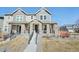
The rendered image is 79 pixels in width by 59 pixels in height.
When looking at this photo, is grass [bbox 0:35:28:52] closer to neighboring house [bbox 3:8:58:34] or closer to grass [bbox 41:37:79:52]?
neighboring house [bbox 3:8:58:34]

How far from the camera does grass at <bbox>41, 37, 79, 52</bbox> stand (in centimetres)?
296

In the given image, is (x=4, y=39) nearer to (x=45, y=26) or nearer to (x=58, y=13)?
(x=45, y=26)

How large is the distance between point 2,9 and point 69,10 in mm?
810

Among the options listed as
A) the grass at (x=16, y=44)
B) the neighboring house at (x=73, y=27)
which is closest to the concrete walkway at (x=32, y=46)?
the grass at (x=16, y=44)

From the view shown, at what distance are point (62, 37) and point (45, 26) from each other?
0.25m

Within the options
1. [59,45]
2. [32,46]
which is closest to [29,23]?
[32,46]

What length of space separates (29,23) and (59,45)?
0.46 meters

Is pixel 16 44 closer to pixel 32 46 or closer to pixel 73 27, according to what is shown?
pixel 32 46

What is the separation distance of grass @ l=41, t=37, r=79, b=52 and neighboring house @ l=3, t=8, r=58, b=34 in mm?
123

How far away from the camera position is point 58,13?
9.72ft
